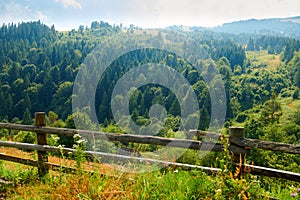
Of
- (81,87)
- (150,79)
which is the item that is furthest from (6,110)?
(150,79)

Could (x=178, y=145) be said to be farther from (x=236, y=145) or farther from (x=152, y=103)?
(x=152, y=103)

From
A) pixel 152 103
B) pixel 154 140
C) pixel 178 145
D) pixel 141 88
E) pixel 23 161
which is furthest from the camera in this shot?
pixel 141 88

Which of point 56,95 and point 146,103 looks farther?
point 56,95

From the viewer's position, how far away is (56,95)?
412 ft

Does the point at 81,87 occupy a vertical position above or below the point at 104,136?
→ below

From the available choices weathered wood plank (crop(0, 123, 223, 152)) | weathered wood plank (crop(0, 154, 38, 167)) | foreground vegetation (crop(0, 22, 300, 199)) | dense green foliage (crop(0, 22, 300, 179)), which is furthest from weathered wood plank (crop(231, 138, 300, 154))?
dense green foliage (crop(0, 22, 300, 179))

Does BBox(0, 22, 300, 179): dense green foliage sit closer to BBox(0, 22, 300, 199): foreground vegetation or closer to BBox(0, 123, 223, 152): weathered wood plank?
BBox(0, 22, 300, 199): foreground vegetation

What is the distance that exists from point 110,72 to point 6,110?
44.1m

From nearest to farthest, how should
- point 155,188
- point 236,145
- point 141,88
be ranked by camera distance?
point 155,188 → point 236,145 → point 141,88

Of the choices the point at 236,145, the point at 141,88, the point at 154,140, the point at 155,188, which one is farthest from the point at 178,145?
the point at 141,88

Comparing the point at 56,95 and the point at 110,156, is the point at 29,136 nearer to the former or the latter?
the point at 110,156

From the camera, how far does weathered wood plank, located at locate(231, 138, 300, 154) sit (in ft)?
13.6

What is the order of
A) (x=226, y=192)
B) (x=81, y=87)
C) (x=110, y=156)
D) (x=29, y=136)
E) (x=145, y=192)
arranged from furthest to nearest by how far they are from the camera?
1. (x=81, y=87)
2. (x=29, y=136)
3. (x=110, y=156)
4. (x=145, y=192)
5. (x=226, y=192)

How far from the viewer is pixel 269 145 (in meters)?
4.28
